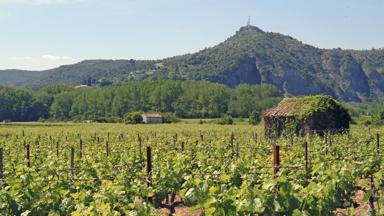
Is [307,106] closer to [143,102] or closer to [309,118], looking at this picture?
[309,118]

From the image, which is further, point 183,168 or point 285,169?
point 183,168

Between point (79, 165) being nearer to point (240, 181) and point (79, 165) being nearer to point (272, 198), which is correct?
point (240, 181)

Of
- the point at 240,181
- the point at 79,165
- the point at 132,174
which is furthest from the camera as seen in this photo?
the point at 79,165

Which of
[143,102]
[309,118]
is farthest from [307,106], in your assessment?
[143,102]

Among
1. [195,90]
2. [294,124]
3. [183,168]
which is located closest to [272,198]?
[183,168]

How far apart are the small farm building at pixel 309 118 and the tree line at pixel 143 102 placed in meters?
71.8

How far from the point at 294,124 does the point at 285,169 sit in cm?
1874

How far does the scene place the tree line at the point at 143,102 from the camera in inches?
4126

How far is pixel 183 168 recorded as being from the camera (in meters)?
11.8

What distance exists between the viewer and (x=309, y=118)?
2805 cm

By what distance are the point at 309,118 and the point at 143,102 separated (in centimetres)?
8526

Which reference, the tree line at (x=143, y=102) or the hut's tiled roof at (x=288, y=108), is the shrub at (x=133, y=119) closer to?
the tree line at (x=143, y=102)

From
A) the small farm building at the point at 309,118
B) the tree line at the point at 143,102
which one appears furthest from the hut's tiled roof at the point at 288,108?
the tree line at the point at 143,102

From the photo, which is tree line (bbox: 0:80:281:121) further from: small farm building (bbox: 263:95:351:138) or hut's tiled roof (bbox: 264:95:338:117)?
small farm building (bbox: 263:95:351:138)
